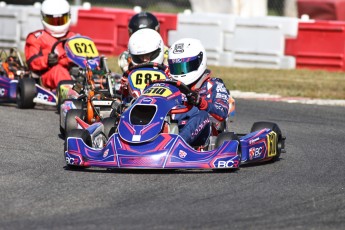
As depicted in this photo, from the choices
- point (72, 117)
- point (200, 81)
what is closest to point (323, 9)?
point (72, 117)

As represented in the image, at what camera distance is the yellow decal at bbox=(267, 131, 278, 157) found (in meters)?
7.66

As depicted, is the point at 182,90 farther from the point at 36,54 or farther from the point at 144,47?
the point at 36,54

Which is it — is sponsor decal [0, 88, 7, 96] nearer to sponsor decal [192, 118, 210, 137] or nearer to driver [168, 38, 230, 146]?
driver [168, 38, 230, 146]

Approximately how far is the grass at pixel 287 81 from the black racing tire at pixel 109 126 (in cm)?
552

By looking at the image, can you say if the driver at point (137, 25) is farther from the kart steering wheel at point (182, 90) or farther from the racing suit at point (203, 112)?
the kart steering wheel at point (182, 90)

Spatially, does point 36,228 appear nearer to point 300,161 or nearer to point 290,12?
point 300,161

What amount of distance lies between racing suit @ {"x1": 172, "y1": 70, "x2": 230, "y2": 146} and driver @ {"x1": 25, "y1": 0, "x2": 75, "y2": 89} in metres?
3.79

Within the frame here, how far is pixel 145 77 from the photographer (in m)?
8.35

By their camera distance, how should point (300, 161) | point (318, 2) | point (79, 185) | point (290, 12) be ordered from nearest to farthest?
1. point (79, 185)
2. point (300, 161)
3. point (318, 2)
4. point (290, 12)

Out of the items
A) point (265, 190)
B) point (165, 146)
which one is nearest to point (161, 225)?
point (265, 190)

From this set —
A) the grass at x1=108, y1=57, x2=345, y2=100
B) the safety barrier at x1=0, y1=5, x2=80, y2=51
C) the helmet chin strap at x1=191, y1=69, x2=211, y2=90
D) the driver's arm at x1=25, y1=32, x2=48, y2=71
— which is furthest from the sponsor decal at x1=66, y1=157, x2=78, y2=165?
the safety barrier at x1=0, y1=5, x2=80, y2=51

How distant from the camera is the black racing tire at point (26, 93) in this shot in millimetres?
11188

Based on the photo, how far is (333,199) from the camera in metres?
6.18

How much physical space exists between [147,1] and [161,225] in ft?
70.2
